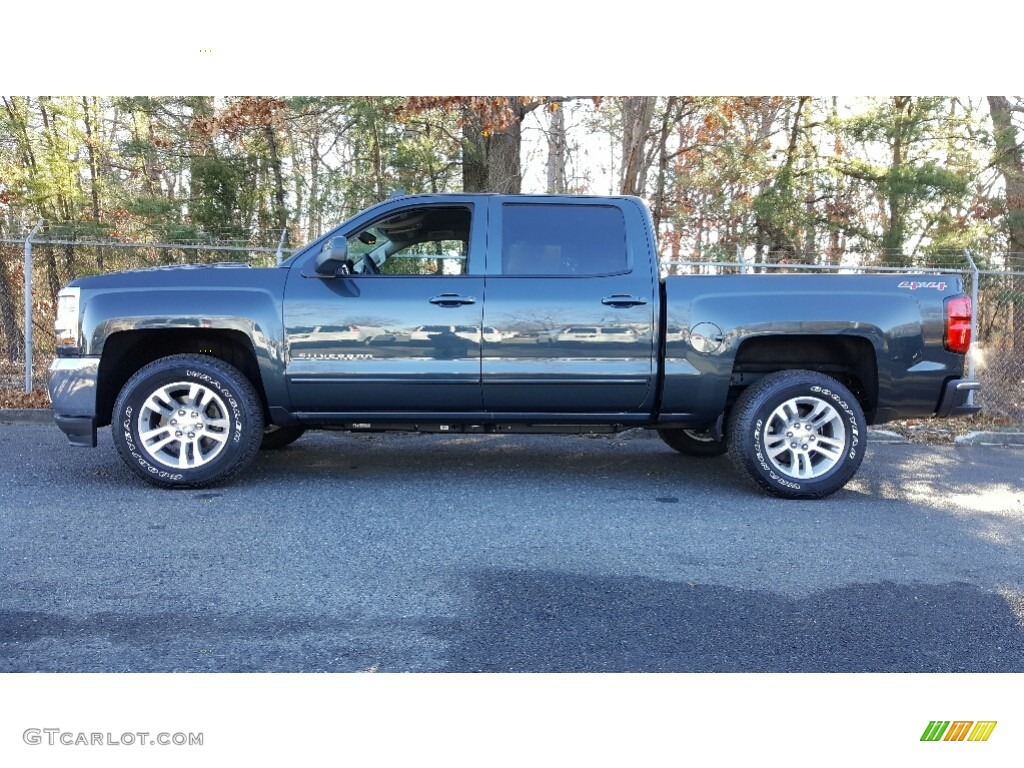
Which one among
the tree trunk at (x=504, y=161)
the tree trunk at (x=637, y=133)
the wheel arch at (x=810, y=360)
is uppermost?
the tree trunk at (x=637, y=133)

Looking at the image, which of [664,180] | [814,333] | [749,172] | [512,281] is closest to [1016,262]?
[749,172]

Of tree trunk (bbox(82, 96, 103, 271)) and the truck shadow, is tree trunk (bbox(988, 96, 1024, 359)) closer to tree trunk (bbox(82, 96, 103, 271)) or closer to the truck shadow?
the truck shadow

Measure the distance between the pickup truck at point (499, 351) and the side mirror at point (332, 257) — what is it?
17 millimetres

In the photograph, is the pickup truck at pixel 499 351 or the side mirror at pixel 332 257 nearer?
the side mirror at pixel 332 257

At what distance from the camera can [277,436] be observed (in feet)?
22.0

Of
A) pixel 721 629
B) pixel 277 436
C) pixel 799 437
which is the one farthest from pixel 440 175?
pixel 721 629

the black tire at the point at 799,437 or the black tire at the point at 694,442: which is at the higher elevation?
the black tire at the point at 799,437

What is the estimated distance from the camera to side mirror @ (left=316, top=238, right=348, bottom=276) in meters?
5.28

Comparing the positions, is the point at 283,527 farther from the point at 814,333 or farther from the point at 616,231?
the point at 814,333

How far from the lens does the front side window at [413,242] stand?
575cm

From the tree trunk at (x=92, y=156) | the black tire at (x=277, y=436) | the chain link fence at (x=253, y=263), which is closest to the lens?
the black tire at (x=277, y=436)

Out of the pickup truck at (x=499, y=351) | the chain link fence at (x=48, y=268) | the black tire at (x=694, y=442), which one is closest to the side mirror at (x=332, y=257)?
the pickup truck at (x=499, y=351)

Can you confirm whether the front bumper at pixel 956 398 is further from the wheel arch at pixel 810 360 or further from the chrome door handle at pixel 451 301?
the chrome door handle at pixel 451 301

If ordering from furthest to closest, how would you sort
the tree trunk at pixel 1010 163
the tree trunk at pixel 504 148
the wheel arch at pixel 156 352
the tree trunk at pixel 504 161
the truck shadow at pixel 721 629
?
the tree trunk at pixel 1010 163
the tree trunk at pixel 504 161
the tree trunk at pixel 504 148
the wheel arch at pixel 156 352
the truck shadow at pixel 721 629
